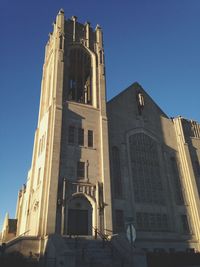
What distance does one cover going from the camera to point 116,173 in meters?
29.0

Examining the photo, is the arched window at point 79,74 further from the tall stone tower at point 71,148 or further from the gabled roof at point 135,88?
the gabled roof at point 135,88

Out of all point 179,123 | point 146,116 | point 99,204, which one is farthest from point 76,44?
point 99,204

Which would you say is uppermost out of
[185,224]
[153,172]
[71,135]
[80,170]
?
[71,135]

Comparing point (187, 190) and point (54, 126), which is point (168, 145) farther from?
point (54, 126)

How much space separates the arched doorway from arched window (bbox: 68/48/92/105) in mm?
14271

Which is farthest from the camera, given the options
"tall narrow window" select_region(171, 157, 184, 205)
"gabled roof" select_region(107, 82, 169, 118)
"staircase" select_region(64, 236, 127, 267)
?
"gabled roof" select_region(107, 82, 169, 118)

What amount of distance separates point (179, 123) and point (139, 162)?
31.5ft

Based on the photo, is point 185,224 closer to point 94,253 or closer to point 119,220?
point 119,220

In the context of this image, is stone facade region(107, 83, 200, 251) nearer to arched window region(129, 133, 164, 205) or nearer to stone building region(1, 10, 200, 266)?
arched window region(129, 133, 164, 205)

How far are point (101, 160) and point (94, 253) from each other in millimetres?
10165

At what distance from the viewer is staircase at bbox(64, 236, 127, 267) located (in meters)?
18.0

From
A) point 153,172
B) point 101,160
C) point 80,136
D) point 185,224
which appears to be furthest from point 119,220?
point 80,136

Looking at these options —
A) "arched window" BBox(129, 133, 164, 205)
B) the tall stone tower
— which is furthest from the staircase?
"arched window" BBox(129, 133, 164, 205)

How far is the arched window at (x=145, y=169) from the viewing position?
2930 cm
